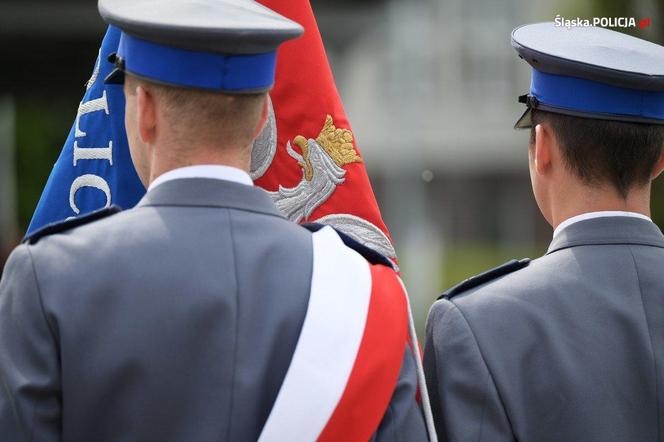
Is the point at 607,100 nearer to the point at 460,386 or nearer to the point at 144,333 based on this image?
the point at 460,386

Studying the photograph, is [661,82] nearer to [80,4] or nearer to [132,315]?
[132,315]

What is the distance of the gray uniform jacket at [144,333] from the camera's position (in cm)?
236

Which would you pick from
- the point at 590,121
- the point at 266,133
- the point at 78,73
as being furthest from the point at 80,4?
the point at 590,121

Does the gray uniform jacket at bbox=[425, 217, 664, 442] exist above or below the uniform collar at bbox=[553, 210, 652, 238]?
below

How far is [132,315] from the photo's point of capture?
2.38 m

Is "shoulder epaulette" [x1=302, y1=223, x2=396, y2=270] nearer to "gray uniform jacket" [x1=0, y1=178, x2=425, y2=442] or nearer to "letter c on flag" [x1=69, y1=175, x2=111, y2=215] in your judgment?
"gray uniform jacket" [x1=0, y1=178, x2=425, y2=442]

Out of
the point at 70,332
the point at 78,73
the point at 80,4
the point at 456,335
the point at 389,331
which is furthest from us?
the point at 78,73

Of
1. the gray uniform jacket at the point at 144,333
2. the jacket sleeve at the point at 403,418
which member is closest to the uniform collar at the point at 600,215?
the jacket sleeve at the point at 403,418

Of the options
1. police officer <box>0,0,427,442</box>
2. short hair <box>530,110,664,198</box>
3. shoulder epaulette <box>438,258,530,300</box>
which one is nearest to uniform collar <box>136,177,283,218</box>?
police officer <box>0,0,427,442</box>

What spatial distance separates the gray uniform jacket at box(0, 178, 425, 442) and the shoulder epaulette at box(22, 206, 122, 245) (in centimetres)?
2

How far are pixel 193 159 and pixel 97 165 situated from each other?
3.00 ft

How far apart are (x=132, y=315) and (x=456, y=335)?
785 mm

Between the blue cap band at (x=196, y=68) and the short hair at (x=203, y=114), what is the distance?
0.7 inches

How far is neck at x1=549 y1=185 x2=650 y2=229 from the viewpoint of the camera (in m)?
2.92
